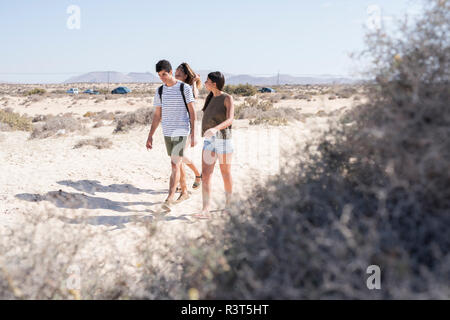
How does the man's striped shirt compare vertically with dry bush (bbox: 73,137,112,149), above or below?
above

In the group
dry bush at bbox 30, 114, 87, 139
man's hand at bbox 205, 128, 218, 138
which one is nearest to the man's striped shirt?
man's hand at bbox 205, 128, 218, 138

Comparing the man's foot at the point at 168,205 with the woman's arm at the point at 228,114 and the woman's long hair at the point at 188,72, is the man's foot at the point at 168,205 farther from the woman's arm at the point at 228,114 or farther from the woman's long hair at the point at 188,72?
the woman's long hair at the point at 188,72

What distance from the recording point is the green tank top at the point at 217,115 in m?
4.47

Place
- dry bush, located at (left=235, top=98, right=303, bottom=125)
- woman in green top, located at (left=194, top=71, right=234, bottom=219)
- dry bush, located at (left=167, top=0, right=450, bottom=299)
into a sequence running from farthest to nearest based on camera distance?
dry bush, located at (left=235, top=98, right=303, bottom=125) → woman in green top, located at (left=194, top=71, right=234, bottom=219) → dry bush, located at (left=167, top=0, right=450, bottom=299)

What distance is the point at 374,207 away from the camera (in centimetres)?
222

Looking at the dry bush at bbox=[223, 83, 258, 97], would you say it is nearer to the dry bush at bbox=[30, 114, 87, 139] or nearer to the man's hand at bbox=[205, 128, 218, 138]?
the dry bush at bbox=[30, 114, 87, 139]

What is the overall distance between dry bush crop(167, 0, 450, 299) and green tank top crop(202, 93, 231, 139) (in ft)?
6.02

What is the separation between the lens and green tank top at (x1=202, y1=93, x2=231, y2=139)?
A: 447 centimetres

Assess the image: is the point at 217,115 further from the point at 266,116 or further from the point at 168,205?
the point at 266,116

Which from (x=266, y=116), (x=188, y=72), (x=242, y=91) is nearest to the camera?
(x=188, y=72)

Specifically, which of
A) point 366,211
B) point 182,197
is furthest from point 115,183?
point 366,211

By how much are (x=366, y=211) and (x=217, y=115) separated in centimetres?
258

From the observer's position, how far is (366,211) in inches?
87.0
